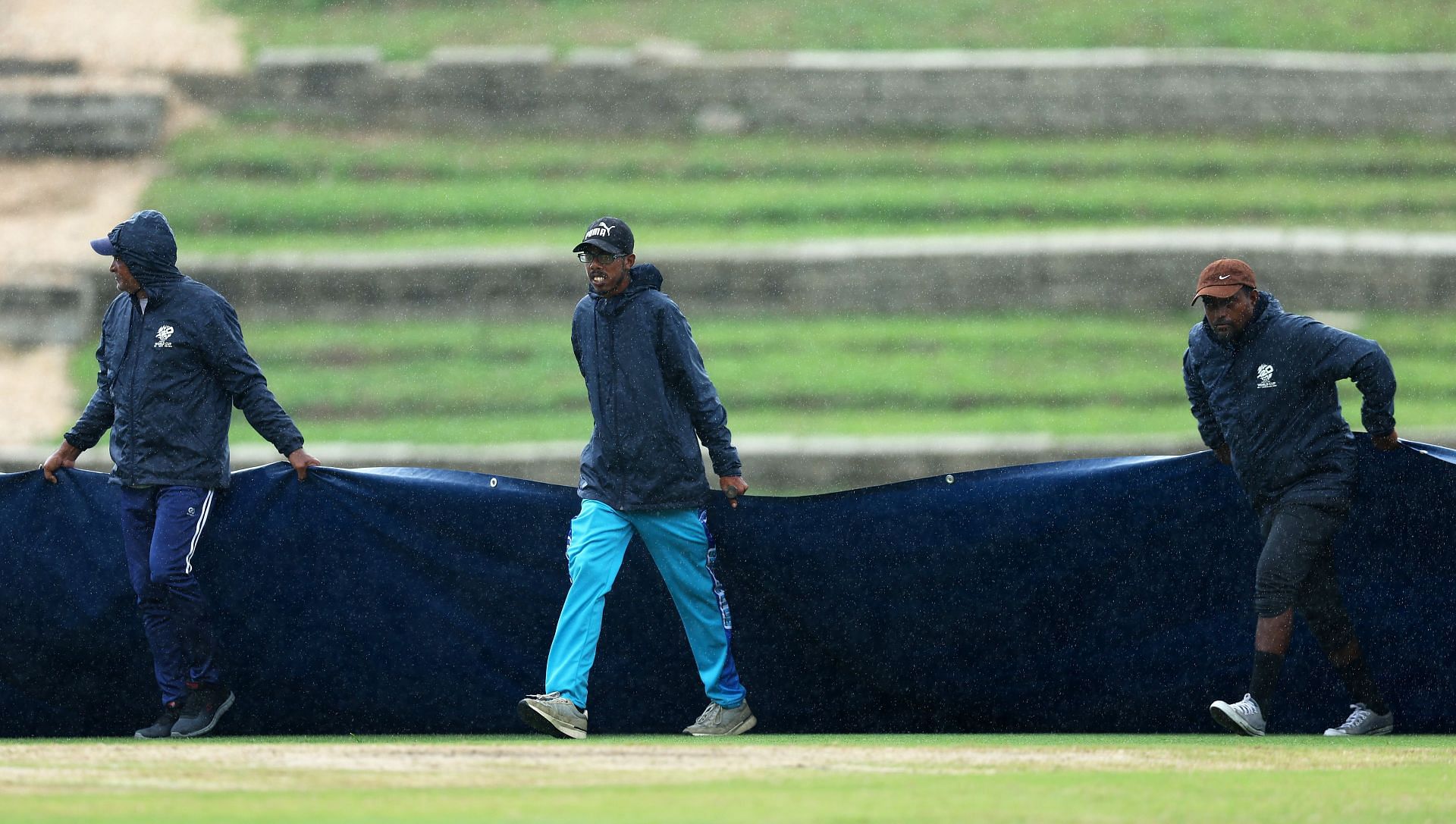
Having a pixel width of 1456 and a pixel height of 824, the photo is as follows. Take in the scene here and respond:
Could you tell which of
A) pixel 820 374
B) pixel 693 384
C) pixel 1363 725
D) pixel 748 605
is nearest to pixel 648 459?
pixel 693 384

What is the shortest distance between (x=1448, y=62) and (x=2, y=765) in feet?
A: 55.6

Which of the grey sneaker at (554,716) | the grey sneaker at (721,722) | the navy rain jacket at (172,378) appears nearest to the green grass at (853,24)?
the navy rain jacket at (172,378)

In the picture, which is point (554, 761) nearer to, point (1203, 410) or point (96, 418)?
point (96, 418)

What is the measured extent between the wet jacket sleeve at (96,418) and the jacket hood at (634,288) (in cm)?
172

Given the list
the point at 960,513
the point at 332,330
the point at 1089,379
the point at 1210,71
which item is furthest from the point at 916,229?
the point at 960,513

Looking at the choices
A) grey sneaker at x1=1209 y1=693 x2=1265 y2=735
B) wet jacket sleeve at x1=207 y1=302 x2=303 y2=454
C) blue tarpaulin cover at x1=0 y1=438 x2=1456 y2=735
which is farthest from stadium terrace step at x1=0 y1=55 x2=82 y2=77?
grey sneaker at x1=1209 y1=693 x2=1265 y2=735

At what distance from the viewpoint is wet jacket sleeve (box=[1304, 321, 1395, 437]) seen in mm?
5879

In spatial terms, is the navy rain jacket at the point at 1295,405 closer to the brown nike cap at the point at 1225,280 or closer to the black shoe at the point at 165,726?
the brown nike cap at the point at 1225,280

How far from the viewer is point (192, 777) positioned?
15.3 ft

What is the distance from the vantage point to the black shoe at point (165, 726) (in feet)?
20.3

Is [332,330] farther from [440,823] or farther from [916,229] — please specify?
[440,823]

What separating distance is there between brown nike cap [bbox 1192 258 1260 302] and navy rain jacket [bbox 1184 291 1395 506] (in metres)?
0.09

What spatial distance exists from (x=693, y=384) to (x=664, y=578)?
688 mm

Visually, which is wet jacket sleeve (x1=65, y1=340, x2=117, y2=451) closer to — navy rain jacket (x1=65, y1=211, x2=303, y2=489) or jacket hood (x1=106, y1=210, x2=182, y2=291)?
navy rain jacket (x1=65, y1=211, x2=303, y2=489)
